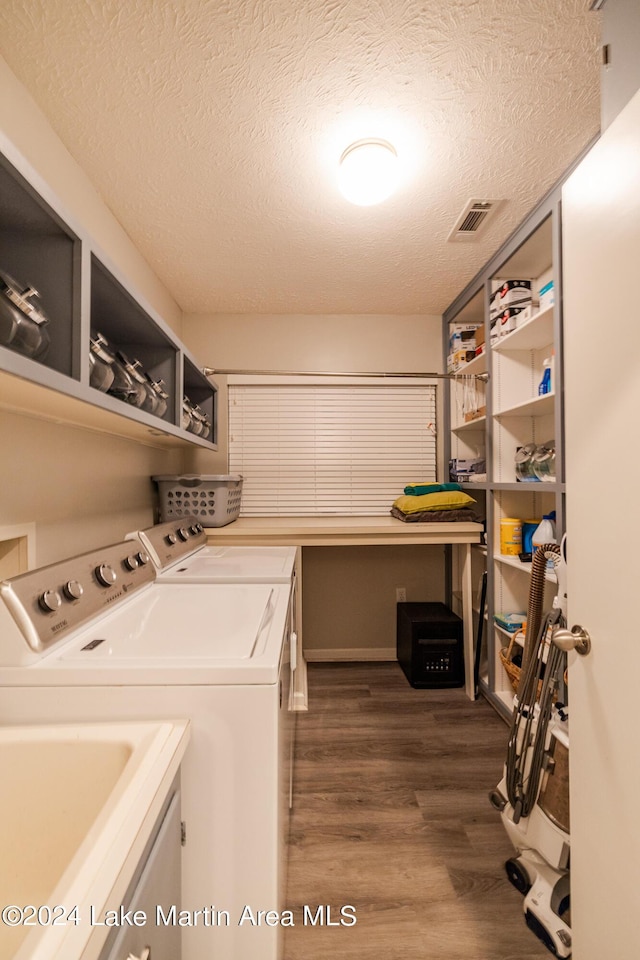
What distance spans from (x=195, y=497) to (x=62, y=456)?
3.18 ft

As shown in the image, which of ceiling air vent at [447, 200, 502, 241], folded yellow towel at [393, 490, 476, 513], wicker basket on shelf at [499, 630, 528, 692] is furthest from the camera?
folded yellow towel at [393, 490, 476, 513]

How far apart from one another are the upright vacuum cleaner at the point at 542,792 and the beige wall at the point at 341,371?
1.60 meters

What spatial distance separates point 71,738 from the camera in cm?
76

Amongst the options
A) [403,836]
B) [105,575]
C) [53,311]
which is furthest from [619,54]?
[403,836]

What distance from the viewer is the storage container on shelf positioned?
2375 millimetres

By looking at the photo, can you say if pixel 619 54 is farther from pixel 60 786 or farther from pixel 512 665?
pixel 512 665

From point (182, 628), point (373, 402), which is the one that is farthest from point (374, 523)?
point (182, 628)

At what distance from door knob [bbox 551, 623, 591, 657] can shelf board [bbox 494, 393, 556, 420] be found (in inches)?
50.7

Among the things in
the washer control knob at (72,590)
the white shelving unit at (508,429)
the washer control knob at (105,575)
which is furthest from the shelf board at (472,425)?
the washer control knob at (72,590)

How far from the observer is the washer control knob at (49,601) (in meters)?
0.98

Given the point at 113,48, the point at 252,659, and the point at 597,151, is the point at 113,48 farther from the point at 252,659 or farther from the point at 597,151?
the point at 252,659

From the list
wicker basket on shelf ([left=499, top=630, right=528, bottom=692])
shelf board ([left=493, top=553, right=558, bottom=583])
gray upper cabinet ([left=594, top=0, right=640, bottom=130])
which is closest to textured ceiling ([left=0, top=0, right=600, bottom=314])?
gray upper cabinet ([left=594, top=0, right=640, bottom=130])

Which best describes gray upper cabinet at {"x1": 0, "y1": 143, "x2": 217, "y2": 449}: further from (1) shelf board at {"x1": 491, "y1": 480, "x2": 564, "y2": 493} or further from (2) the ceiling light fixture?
(1) shelf board at {"x1": 491, "y1": 480, "x2": 564, "y2": 493}

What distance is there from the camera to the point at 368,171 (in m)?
1.54
